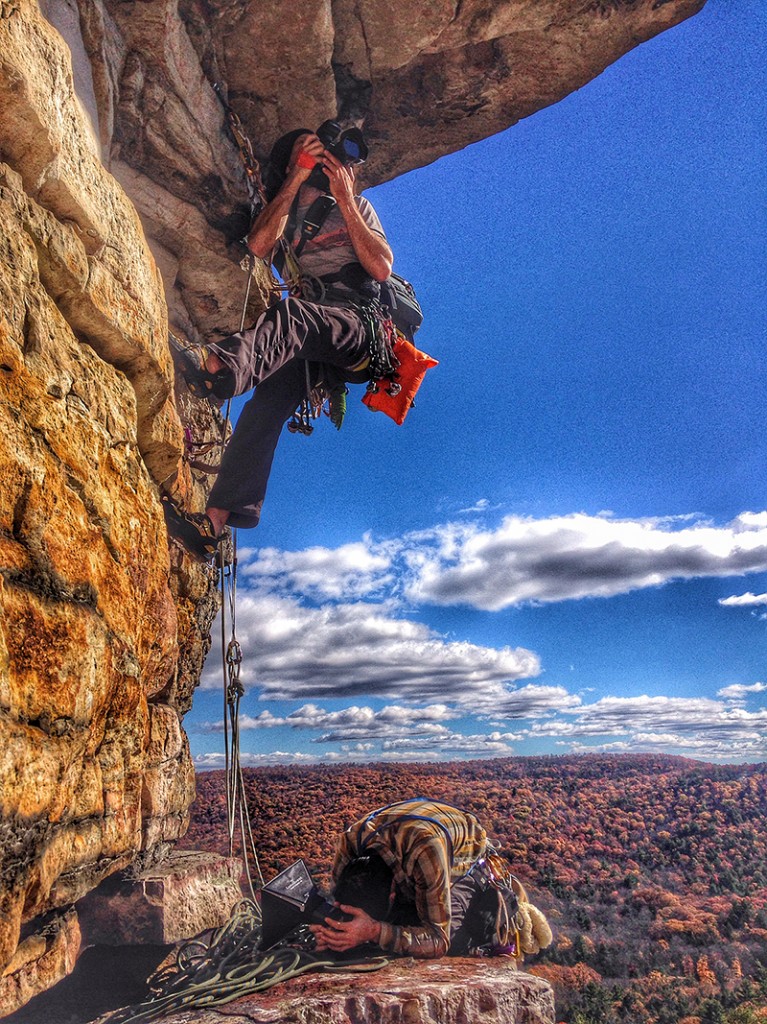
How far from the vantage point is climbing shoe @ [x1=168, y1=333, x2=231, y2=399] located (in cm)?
338

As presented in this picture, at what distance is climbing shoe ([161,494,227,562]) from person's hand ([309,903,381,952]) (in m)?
2.26

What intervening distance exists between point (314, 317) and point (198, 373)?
97 cm

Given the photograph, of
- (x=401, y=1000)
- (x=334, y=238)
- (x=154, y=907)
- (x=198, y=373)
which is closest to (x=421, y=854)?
(x=401, y=1000)

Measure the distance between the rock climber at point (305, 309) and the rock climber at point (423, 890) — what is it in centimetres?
206

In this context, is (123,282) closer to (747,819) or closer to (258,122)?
(258,122)

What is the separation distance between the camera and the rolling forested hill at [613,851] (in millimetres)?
5758

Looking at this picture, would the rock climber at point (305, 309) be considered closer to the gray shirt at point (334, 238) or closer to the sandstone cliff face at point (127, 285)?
the gray shirt at point (334, 238)

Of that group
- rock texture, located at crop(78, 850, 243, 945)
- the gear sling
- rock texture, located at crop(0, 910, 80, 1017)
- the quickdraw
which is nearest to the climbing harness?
rock texture, located at crop(78, 850, 243, 945)

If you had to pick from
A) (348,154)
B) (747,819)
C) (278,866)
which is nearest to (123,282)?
(348,154)

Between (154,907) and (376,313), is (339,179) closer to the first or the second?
(376,313)

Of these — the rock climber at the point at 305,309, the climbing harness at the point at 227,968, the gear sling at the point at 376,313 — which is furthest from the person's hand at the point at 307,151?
the climbing harness at the point at 227,968

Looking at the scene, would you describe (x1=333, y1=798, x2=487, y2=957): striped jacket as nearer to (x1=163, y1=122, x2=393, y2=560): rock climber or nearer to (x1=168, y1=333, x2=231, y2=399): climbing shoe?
(x1=163, y1=122, x2=393, y2=560): rock climber

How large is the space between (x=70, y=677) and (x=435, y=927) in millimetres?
2383

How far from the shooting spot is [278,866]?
6051 mm
